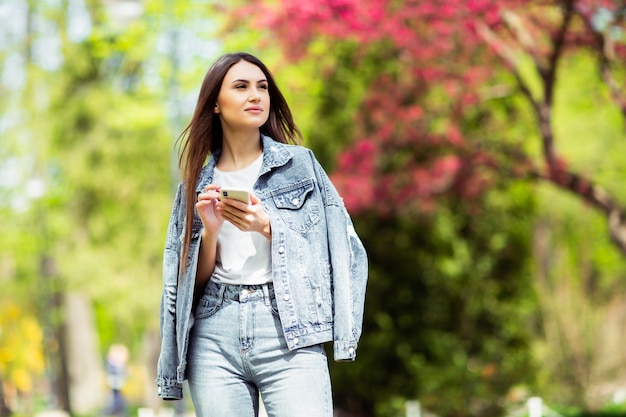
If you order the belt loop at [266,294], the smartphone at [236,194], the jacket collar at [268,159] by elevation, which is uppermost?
the jacket collar at [268,159]

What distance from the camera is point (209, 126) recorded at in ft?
11.0

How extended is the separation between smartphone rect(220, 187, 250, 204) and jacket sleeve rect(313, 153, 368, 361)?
0.33m

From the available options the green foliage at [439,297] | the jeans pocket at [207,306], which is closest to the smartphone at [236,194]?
the jeans pocket at [207,306]

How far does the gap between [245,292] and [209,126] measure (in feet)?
1.96

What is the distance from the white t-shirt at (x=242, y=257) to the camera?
313cm

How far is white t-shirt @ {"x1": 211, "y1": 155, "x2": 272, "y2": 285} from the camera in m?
3.13

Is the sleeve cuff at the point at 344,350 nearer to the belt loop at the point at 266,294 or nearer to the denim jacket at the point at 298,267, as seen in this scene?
the denim jacket at the point at 298,267

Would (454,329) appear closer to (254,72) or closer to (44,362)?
(254,72)

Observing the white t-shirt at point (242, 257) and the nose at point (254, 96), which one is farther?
the nose at point (254, 96)

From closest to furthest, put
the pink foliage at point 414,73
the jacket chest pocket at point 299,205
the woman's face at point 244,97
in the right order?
the jacket chest pocket at point 299,205 → the woman's face at point 244,97 → the pink foliage at point 414,73

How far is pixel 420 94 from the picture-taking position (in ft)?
37.8

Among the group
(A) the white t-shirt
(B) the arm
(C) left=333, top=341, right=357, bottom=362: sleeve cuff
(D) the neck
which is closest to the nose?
(D) the neck

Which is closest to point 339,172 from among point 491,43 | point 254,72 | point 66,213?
point 491,43

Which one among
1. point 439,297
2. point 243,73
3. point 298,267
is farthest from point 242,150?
point 439,297
